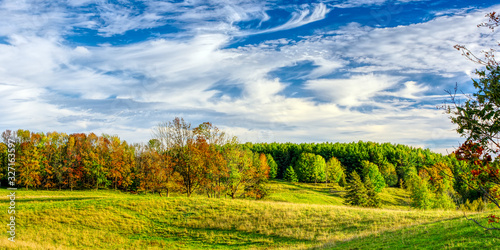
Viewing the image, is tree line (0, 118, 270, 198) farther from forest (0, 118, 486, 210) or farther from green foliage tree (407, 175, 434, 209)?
green foliage tree (407, 175, 434, 209)

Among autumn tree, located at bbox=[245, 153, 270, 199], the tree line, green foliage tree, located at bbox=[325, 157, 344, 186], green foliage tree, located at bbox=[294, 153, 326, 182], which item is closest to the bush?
green foliage tree, located at bbox=[325, 157, 344, 186]

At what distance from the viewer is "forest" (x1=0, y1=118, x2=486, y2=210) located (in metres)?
44.2

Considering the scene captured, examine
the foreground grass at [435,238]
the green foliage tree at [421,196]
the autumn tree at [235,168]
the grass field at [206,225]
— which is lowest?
the green foliage tree at [421,196]

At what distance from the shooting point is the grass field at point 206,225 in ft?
71.6

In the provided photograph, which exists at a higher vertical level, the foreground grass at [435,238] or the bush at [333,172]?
the foreground grass at [435,238]

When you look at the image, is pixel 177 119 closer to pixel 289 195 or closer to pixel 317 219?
pixel 317 219

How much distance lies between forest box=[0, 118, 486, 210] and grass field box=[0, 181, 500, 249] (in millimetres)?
5761

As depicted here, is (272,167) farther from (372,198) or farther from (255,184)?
(255,184)

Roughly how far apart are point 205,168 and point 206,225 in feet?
48.6

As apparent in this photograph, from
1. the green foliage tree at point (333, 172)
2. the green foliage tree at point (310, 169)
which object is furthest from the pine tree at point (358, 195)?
the green foliage tree at point (310, 169)

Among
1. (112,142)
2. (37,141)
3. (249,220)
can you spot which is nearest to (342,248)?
(249,220)

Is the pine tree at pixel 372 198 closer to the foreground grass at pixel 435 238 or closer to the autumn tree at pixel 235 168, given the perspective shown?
the autumn tree at pixel 235 168

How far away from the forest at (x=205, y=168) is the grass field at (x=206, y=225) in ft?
18.9

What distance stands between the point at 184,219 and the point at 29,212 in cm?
1593
